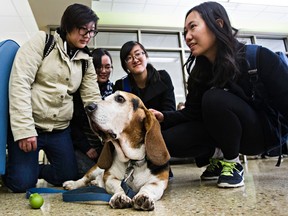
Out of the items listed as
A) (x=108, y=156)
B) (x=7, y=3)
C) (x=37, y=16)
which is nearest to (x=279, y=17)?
(x=37, y=16)

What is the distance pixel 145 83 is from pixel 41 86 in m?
0.86

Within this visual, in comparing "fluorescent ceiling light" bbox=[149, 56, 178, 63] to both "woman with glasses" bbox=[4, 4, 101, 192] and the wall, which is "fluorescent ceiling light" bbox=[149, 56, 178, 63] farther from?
"woman with glasses" bbox=[4, 4, 101, 192]

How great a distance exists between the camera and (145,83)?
230 cm

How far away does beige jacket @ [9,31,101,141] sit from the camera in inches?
65.8

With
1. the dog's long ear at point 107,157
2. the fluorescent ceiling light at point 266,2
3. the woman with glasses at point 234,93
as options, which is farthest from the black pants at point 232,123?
the fluorescent ceiling light at point 266,2

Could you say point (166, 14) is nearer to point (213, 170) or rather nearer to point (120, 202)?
point (213, 170)

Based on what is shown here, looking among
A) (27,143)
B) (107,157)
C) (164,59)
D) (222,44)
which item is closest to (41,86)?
(27,143)

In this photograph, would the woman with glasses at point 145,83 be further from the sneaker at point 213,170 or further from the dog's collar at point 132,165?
the dog's collar at point 132,165

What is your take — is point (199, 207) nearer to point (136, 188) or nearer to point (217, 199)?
point (217, 199)

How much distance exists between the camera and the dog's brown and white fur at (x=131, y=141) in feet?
4.25

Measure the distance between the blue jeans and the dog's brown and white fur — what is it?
74 centimetres

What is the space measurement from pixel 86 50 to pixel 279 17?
6201 mm

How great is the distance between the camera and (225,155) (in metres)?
1.58

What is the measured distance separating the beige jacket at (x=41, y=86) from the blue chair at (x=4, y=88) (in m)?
0.04
